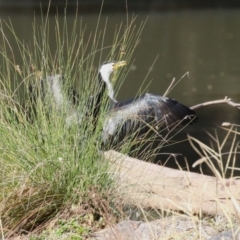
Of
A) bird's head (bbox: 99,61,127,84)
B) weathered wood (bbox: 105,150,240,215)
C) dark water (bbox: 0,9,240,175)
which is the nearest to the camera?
weathered wood (bbox: 105,150,240,215)

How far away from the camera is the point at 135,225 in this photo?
10.0ft

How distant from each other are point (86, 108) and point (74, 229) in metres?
0.60

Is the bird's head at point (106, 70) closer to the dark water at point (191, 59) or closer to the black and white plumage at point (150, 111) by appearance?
the black and white plumage at point (150, 111)

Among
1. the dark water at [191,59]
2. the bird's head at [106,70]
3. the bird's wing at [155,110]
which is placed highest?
the bird's head at [106,70]

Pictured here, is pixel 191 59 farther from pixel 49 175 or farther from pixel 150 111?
pixel 49 175

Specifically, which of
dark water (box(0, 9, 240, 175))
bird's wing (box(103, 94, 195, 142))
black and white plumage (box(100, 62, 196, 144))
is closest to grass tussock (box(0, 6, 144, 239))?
black and white plumage (box(100, 62, 196, 144))

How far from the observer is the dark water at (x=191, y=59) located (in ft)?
24.0

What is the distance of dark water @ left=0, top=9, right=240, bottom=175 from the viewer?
24.0 ft

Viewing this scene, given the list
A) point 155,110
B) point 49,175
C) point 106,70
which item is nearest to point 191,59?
point 106,70

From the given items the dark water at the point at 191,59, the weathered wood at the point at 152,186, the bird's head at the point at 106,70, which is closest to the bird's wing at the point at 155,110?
the bird's head at the point at 106,70

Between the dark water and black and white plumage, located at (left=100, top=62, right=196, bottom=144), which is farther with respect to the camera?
the dark water

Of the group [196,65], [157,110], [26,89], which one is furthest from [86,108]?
[196,65]

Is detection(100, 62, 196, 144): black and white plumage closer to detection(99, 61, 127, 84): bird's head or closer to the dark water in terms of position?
detection(99, 61, 127, 84): bird's head

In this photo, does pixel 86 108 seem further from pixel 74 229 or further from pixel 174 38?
pixel 174 38
